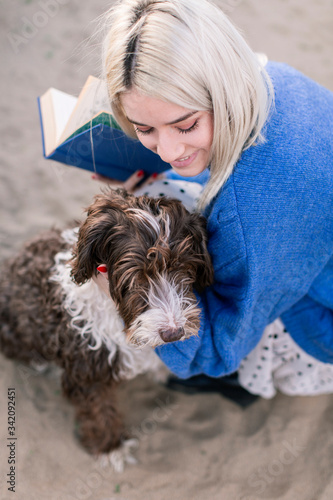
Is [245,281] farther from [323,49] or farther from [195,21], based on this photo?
[323,49]

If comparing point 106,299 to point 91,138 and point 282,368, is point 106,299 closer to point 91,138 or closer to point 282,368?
point 91,138

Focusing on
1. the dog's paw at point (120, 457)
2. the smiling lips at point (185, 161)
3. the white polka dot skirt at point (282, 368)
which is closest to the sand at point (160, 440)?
the dog's paw at point (120, 457)

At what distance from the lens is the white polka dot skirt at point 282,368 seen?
2.61m

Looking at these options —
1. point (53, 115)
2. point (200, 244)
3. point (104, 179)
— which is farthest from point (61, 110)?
point (200, 244)

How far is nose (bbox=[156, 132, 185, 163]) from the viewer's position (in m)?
1.83

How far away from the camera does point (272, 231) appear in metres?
1.87

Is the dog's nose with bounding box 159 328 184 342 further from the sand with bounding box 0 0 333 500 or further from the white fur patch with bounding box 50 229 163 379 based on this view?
the sand with bounding box 0 0 333 500

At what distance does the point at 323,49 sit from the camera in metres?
5.65

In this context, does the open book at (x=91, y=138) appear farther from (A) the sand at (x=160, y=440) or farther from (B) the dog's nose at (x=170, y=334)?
(B) the dog's nose at (x=170, y=334)

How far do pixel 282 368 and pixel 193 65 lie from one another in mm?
2130

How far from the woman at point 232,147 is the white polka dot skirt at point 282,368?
33 centimetres

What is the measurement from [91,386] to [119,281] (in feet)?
3.86

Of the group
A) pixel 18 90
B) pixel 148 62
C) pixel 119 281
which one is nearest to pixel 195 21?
pixel 148 62

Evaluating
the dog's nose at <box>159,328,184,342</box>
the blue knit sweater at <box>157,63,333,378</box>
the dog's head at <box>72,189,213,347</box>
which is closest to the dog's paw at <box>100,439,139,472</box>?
the blue knit sweater at <box>157,63,333,378</box>
